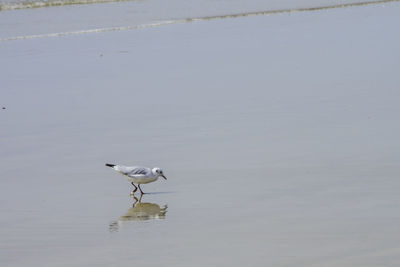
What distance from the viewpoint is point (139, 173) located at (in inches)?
379

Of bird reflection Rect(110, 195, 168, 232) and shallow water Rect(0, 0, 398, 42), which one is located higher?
shallow water Rect(0, 0, 398, 42)

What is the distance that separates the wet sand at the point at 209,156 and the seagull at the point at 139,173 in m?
0.16

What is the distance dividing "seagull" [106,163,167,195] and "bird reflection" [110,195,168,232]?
426 millimetres

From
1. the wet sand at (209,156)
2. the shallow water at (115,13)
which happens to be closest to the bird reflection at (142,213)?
the wet sand at (209,156)

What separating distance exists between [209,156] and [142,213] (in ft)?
6.12

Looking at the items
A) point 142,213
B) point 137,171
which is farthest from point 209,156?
point 142,213

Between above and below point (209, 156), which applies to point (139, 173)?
below

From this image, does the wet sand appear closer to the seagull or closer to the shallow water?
the seagull

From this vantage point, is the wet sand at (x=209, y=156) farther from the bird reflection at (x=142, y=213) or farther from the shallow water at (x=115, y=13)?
the shallow water at (x=115, y=13)

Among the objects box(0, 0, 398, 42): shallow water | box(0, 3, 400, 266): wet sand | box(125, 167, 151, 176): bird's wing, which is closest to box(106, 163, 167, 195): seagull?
box(125, 167, 151, 176): bird's wing

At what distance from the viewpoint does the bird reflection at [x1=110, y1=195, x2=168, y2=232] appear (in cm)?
852

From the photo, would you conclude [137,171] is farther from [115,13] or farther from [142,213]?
[115,13]

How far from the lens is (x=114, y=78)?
669 inches

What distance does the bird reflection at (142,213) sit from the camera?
8516 millimetres
